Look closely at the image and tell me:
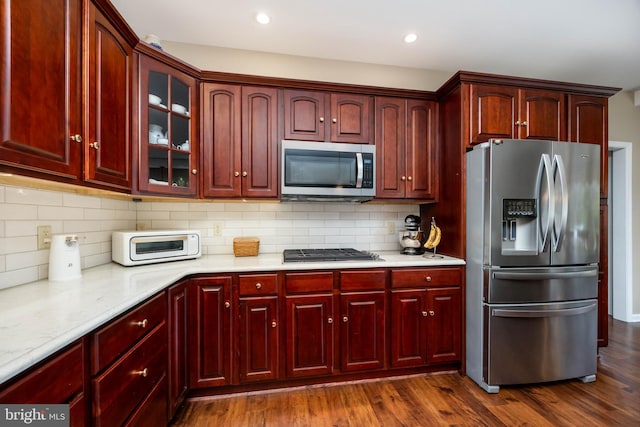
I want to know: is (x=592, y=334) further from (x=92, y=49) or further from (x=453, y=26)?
(x=92, y=49)

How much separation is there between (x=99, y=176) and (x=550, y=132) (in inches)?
128

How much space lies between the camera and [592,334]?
2053 mm

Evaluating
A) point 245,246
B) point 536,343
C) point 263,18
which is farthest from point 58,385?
point 536,343

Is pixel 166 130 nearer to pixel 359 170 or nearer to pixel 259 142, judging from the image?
pixel 259 142

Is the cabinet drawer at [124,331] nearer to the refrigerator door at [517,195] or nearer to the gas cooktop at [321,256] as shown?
the gas cooktop at [321,256]

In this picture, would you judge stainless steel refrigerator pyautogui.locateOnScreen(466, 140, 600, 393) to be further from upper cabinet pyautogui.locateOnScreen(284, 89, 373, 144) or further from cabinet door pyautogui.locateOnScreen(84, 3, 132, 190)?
cabinet door pyautogui.locateOnScreen(84, 3, 132, 190)

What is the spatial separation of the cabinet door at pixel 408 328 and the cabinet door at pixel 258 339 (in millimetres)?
897

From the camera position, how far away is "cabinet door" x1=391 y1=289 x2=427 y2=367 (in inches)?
81.2

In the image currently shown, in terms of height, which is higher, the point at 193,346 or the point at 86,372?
the point at 86,372

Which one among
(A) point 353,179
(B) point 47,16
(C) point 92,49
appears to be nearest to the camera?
(B) point 47,16

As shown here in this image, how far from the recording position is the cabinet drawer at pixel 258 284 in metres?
1.87

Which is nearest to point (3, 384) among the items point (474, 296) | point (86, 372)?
point (86, 372)

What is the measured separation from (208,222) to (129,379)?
1.45 meters

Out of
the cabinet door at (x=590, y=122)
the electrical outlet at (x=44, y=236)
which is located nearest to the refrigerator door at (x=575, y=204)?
the cabinet door at (x=590, y=122)
